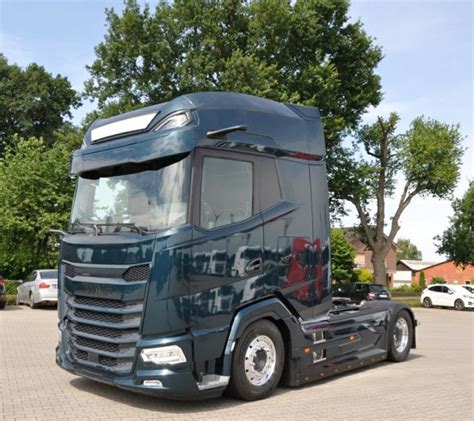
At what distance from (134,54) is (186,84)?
13.2 feet

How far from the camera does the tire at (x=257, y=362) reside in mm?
6324

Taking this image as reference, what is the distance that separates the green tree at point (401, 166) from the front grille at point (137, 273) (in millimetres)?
29938

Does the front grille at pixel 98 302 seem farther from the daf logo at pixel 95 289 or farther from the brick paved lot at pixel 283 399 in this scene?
the brick paved lot at pixel 283 399

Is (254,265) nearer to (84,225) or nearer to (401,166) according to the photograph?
(84,225)

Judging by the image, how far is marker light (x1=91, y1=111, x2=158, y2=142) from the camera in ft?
21.4

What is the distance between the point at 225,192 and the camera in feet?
20.9

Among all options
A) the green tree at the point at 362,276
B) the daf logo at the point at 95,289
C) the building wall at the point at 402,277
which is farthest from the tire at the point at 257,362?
the building wall at the point at 402,277

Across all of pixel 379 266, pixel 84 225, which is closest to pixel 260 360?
pixel 84 225

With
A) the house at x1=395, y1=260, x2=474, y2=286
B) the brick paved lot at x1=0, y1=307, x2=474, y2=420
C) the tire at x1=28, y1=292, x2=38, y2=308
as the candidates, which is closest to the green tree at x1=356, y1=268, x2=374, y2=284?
the house at x1=395, y1=260, x2=474, y2=286

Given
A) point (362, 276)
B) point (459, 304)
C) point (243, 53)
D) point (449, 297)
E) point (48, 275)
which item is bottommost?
point (48, 275)

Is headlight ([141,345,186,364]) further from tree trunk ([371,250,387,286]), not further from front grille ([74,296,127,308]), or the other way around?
tree trunk ([371,250,387,286])

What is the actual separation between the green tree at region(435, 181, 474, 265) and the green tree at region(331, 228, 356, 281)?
8.00 metres

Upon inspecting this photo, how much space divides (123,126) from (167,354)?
2709 millimetres

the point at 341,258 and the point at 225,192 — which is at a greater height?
the point at 341,258
